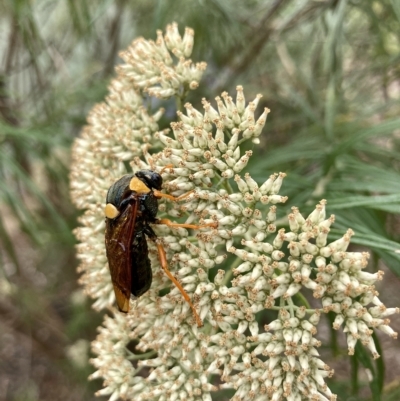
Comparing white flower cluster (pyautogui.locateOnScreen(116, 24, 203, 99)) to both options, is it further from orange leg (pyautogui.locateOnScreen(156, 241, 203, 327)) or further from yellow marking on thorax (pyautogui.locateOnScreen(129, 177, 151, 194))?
orange leg (pyautogui.locateOnScreen(156, 241, 203, 327))

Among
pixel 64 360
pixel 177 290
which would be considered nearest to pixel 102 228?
pixel 177 290

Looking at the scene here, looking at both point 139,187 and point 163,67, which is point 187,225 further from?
point 163,67

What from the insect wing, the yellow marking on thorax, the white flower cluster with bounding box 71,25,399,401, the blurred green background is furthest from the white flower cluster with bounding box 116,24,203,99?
the insect wing

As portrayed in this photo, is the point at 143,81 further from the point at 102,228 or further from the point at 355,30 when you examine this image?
the point at 355,30

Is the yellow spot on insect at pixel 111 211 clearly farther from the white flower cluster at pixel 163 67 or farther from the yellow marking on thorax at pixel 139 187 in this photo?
the white flower cluster at pixel 163 67

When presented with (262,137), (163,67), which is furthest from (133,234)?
(262,137)

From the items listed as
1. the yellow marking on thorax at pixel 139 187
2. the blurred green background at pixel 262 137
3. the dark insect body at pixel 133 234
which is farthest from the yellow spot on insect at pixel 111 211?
the blurred green background at pixel 262 137
